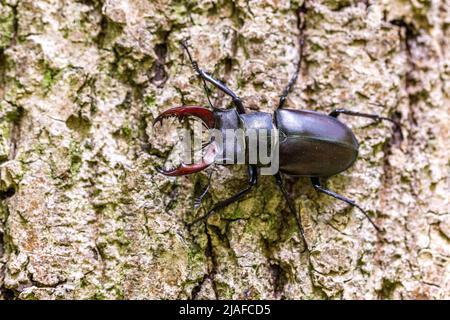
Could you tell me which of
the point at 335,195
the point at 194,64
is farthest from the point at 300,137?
the point at 194,64

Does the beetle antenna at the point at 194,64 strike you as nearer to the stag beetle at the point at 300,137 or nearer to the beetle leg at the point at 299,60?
the stag beetle at the point at 300,137

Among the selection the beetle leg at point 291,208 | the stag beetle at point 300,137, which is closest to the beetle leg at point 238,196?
the stag beetle at point 300,137

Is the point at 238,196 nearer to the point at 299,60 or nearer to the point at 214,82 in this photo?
the point at 214,82

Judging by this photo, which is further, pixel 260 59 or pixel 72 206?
pixel 260 59

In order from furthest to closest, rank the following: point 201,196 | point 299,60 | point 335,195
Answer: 1. point 299,60
2. point 335,195
3. point 201,196
